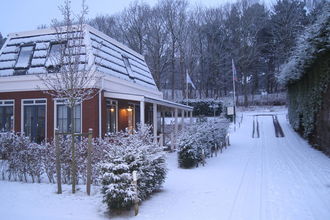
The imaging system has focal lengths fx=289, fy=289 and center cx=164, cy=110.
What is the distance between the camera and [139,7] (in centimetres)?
3800

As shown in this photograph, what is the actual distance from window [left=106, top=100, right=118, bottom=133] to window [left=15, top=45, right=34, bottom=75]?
4189 millimetres

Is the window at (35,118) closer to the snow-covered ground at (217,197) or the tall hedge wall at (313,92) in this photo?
the snow-covered ground at (217,197)

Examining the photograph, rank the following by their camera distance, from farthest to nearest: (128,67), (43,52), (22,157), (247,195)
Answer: (128,67), (43,52), (22,157), (247,195)

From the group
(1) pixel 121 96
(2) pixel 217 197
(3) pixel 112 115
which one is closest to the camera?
(2) pixel 217 197

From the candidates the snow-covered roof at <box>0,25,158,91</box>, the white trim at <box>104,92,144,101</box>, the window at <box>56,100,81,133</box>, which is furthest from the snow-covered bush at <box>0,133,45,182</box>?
the snow-covered roof at <box>0,25,158,91</box>

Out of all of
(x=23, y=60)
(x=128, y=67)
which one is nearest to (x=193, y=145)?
(x=128, y=67)

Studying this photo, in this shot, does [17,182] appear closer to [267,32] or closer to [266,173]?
[266,173]

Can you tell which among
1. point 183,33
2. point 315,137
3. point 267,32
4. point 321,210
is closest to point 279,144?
point 315,137

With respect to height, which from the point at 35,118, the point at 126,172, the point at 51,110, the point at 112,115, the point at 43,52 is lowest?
the point at 126,172

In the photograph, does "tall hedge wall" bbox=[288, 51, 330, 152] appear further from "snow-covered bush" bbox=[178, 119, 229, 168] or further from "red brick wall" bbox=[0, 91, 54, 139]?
"red brick wall" bbox=[0, 91, 54, 139]

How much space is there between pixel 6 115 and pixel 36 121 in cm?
170

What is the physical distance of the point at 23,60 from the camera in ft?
45.3

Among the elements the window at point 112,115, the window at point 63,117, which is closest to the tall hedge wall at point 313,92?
the window at point 112,115

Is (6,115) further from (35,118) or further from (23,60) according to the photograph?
(23,60)
